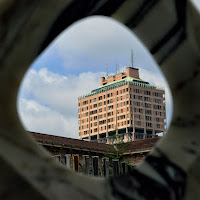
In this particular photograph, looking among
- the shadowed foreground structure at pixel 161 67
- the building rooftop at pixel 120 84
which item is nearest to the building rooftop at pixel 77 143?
the shadowed foreground structure at pixel 161 67

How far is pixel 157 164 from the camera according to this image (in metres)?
2.35

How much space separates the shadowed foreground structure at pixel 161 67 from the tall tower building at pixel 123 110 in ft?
274

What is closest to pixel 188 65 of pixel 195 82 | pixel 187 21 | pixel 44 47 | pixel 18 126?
pixel 195 82

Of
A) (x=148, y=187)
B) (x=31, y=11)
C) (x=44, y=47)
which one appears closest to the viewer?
(x=31, y=11)

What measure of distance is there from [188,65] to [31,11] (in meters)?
0.97

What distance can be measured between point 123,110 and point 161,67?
8692 cm

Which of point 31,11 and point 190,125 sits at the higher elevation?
point 31,11

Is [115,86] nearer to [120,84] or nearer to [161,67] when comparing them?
[120,84]

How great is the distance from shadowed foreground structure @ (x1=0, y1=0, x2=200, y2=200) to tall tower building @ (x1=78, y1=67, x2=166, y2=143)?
274 feet

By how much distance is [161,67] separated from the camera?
2436mm

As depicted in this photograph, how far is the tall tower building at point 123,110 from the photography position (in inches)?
3467

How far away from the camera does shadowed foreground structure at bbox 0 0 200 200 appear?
6.40 ft

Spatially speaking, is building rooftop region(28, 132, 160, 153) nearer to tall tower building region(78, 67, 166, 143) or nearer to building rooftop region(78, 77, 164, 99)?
tall tower building region(78, 67, 166, 143)

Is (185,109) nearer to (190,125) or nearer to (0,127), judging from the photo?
(190,125)
